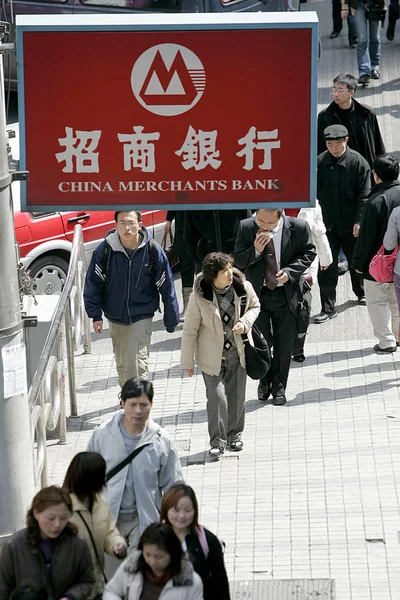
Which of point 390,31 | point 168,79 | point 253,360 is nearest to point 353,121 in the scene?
point 253,360

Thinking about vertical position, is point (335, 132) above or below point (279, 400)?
above

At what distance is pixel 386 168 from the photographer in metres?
11.0

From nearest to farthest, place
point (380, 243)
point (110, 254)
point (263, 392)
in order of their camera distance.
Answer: point (110, 254), point (263, 392), point (380, 243)

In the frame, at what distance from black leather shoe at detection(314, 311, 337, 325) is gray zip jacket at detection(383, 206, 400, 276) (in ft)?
6.22

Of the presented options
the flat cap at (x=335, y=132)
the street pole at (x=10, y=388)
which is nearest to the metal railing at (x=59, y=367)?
the street pole at (x=10, y=388)

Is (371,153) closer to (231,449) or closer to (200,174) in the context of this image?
(231,449)

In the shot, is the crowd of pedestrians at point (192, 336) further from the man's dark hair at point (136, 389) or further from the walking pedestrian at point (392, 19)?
the walking pedestrian at point (392, 19)

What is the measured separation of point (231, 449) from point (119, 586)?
3922 millimetres

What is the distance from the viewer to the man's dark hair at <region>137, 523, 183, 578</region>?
5523 millimetres

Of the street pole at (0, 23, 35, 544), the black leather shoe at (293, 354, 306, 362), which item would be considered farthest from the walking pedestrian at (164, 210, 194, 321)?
the street pole at (0, 23, 35, 544)

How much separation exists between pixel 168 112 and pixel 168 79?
215 mm

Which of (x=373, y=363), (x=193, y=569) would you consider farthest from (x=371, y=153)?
(x=193, y=569)

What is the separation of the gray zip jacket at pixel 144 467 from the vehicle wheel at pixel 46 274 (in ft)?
22.5

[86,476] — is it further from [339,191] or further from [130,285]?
[339,191]
